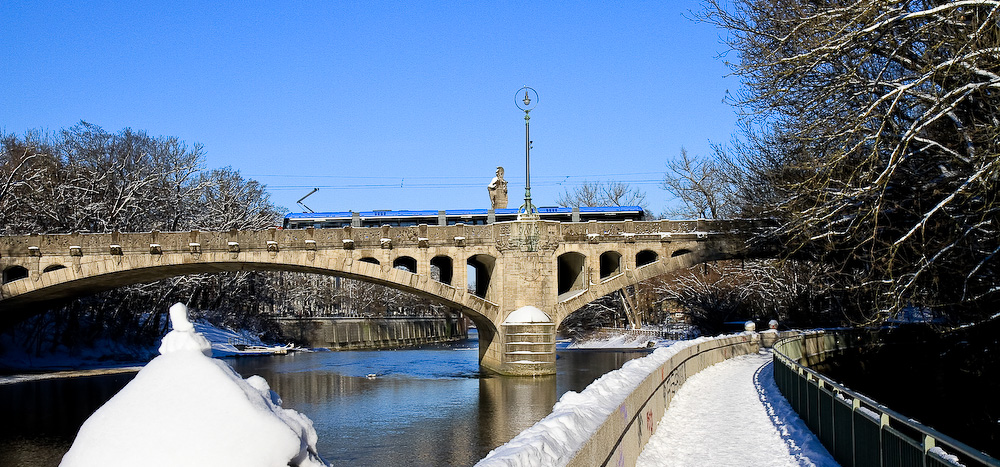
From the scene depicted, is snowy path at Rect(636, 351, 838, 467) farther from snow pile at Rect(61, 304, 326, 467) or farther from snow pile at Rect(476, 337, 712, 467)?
snow pile at Rect(61, 304, 326, 467)

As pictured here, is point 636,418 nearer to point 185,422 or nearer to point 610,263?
point 185,422

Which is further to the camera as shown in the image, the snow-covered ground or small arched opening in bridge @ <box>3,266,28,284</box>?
the snow-covered ground

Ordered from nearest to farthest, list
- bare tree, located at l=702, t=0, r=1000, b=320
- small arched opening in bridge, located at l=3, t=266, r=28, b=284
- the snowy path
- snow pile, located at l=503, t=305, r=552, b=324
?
the snowy path < bare tree, located at l=702, t=0, r=1000, b=320 < snow pile, located at l=503, t=305, r=552, b=324 < small arched opening in bridge, located at l=3, t=266, r=28, b=284

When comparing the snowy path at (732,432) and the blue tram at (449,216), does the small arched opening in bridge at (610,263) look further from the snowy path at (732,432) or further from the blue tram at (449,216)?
the snowy path at (732,432)

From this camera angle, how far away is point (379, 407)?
29.8 m

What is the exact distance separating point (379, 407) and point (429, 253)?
12.8 metres

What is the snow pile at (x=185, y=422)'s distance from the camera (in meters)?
4.58

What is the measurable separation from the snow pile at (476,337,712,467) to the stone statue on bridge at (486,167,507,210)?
36.8 meters

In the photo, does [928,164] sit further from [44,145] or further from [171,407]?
[44,145]

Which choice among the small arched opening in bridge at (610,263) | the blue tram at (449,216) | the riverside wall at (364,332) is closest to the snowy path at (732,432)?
the small arched opening in bridge at (610,263)

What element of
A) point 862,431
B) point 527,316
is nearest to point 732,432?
→ point 862,431

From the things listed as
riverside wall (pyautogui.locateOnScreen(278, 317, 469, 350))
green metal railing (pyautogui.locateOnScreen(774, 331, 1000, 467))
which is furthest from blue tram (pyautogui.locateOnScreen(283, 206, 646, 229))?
green metal railing (pyautogui.locateOnScreen(774, 331, 1000, 467))

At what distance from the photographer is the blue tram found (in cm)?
4909

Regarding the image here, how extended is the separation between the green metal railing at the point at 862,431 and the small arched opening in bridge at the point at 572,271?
944 inches
